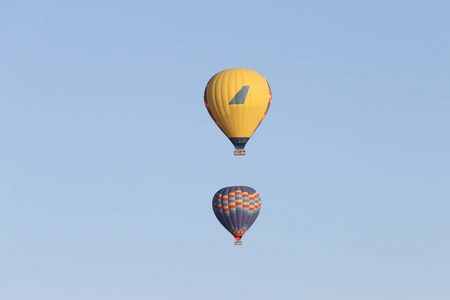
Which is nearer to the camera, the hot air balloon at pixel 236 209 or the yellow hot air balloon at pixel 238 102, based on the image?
the yellow hot air balloon at pixel 238 102

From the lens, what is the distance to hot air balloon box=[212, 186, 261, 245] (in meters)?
169

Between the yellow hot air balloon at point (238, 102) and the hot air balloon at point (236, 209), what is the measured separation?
4.64 metres

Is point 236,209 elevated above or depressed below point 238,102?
below

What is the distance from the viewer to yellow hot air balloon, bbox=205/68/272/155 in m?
166

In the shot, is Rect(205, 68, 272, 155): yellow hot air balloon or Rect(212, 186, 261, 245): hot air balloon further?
Rect(212, 186, 261, 245): hot air balloon

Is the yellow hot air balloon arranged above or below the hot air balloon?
above

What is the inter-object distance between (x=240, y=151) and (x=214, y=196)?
6.79m

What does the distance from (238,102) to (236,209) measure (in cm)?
1102

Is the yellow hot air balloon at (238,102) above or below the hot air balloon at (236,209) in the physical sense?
above

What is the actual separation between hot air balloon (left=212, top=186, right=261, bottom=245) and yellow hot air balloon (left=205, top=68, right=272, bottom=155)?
15.2ft

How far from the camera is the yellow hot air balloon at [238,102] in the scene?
16588 cm

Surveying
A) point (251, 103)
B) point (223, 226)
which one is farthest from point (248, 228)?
point (251, 103)

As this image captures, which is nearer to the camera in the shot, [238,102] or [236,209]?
[238,102]

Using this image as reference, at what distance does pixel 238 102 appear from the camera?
16562 cm
